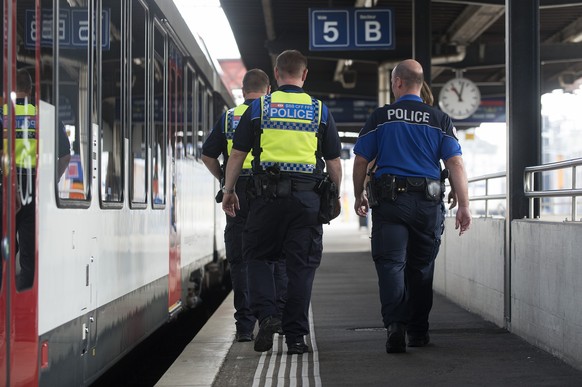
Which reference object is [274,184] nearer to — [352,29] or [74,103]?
[74,103]

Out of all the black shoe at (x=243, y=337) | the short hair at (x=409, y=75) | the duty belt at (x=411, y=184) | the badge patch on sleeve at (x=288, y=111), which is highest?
the short hair at (x=409, y=75)

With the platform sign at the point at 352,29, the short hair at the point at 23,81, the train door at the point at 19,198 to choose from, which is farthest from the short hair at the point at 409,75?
the platform sign at the point at 352,29

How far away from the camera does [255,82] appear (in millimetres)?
8078

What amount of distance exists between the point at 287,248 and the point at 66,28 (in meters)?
2.37

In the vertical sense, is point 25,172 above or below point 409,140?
below

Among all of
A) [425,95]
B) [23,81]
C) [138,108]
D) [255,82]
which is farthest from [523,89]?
[23,81]

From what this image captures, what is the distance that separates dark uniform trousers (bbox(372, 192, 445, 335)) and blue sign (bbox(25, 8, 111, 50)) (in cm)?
222

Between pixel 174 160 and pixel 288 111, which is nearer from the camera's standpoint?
pixel 288 111

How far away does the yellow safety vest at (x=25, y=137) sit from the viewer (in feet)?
14.1

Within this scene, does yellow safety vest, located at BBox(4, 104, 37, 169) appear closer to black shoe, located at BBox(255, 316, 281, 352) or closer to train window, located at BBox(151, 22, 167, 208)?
black shoe, located at BBox(255, 316, 281, 352)

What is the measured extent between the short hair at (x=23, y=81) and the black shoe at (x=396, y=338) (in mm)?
3463

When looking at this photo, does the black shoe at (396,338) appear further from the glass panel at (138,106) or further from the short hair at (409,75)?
the glass panel at (138,106)

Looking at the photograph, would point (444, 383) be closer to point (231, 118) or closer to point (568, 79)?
point (231, 118)

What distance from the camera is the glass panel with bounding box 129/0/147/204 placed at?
7062mm
